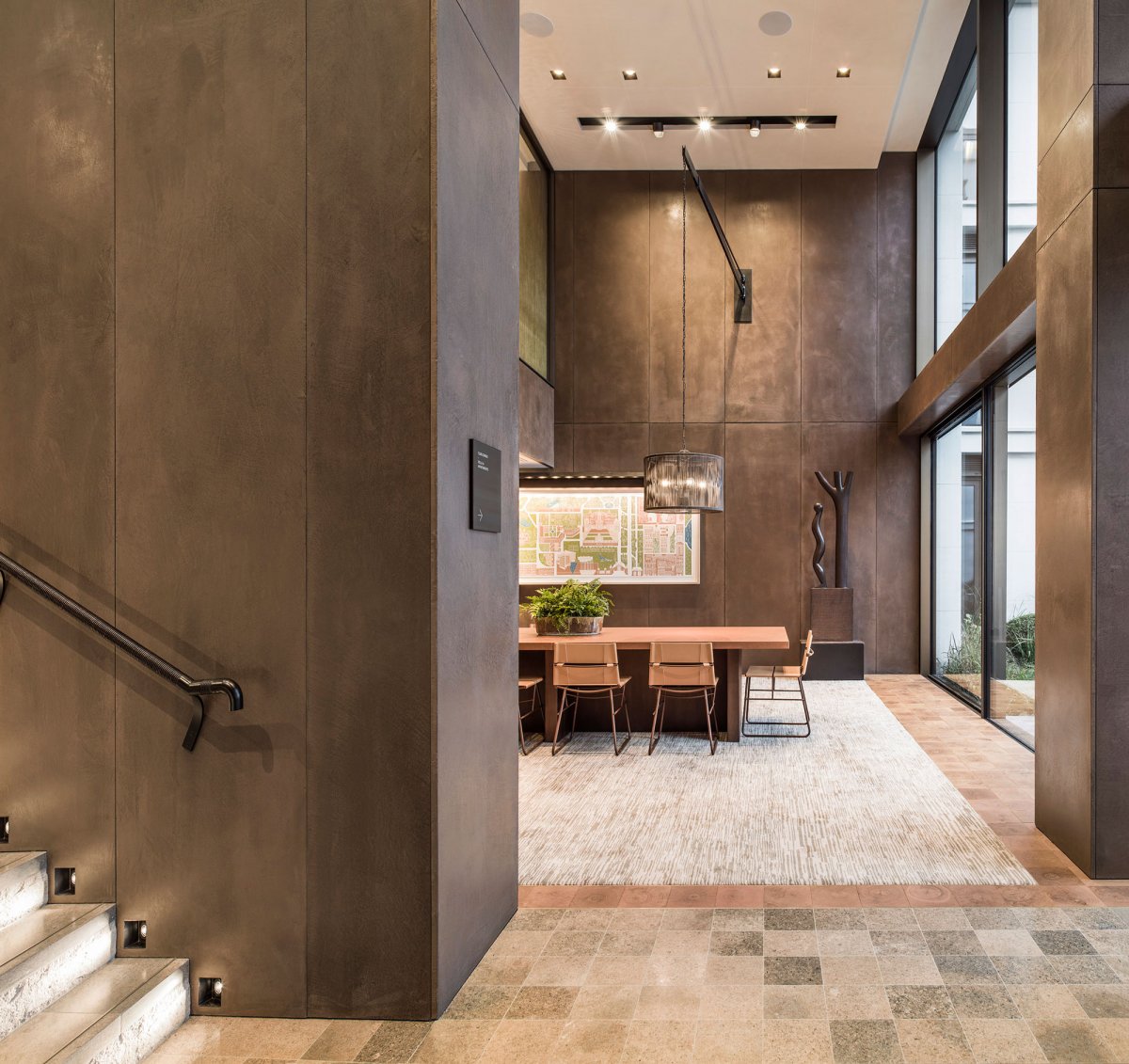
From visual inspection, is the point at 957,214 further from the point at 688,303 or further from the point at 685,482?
the point at 685,482

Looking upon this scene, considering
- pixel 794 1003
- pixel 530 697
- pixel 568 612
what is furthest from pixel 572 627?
pixel 794 1003

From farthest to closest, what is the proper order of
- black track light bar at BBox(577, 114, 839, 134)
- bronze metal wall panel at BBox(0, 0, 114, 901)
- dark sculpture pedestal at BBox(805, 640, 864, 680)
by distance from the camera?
dark sculpture pedestal at BBox(805, 640, 864, 680) → black track light bar at BBox(577, 114, 839, 134) → bronze metal wall panel at BBox(0, 0, 114, 901)

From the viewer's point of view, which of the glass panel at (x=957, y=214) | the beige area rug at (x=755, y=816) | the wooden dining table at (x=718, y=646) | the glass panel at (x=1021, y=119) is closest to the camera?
the beige area rug at (x=755, y=816)

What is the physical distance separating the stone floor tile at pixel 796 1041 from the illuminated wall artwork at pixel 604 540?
7362 millimetres

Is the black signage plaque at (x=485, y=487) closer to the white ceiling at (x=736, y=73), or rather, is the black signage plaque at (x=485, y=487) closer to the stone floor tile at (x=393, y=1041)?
the stone floor tile at (x=393, y=1041)

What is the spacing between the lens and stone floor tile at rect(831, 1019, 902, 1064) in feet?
7.39

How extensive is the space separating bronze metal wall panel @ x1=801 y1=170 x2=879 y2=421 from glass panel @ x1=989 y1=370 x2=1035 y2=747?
2.84 metres

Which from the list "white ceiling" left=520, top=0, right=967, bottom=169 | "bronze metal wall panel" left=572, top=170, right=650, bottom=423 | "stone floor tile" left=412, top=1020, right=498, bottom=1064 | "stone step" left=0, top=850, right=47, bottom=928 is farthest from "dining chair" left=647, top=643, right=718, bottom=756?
"white ceiling" left=520, top=0, right=967, bottom=169

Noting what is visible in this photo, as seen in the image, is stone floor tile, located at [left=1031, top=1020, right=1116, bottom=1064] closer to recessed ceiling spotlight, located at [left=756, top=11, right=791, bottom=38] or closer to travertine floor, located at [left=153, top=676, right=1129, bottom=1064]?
travertine floor, located at [left=153, top=676, right=1129, bottom=1064]

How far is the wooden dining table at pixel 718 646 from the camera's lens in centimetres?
612

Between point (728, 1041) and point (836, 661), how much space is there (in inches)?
283

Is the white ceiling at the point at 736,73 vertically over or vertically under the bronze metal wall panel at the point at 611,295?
over

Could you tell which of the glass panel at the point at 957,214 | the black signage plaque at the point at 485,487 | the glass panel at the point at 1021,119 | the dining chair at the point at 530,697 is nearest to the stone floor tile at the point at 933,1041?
the black signage plaque at the point at 485,487

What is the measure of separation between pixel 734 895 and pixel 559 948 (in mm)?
854
